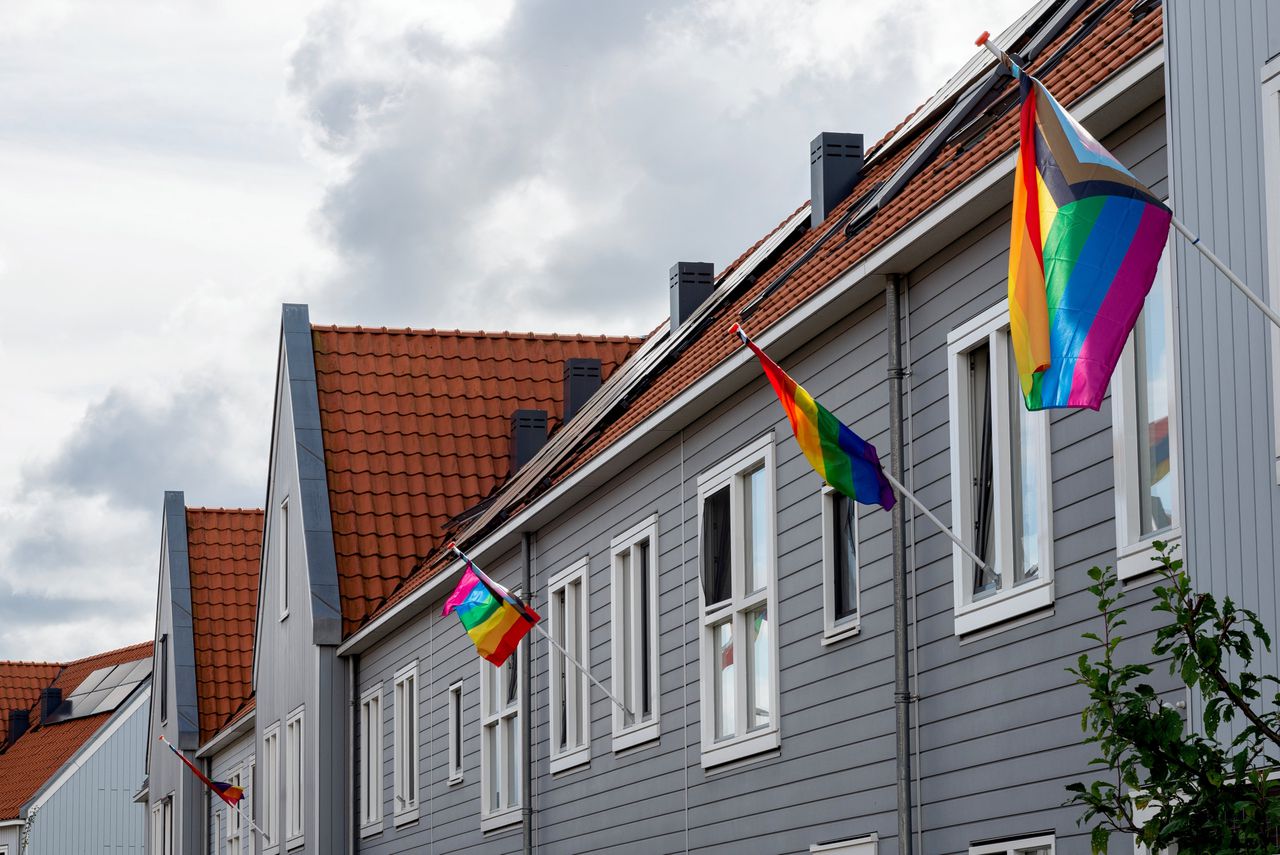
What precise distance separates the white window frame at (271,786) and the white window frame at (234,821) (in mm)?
3233

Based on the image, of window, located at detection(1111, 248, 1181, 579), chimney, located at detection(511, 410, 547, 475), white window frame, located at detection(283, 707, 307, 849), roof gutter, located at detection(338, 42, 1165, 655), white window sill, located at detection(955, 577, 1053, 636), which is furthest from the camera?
white window frame, located at detection(283, 707, 307, 849)

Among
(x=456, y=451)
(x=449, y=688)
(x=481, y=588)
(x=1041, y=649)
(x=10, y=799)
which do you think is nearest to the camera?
(x=1041, y=649)

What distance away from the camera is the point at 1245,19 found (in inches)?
351

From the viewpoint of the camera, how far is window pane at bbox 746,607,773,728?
14.8 m

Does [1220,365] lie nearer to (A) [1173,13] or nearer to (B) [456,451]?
(A) [1173,13]

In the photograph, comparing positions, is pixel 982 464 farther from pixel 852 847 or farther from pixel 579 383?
pixel 579 383

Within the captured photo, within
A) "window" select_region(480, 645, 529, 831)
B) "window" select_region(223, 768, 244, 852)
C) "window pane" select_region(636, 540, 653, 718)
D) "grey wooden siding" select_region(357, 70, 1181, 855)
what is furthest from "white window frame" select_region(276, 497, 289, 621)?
"window pane" select_region(636, 540, 653, 718)

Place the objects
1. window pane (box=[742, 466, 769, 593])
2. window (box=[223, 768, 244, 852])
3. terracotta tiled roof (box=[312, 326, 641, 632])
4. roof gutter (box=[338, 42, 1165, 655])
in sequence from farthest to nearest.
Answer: window (box=[223, 768, 244, 852]) → terracotta tiled roof (box=[312, 326, 641, 632]) → window pane (box=[742, 466, 769, 593]) → roof gutter (box=[338, 42, 1165, 655])

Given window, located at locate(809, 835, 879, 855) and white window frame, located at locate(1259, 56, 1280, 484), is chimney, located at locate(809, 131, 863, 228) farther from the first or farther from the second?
white window frame, located at locate(1259, 56, 1280, 484)

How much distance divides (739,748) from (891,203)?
4144 mm

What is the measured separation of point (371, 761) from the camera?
90.7 ft

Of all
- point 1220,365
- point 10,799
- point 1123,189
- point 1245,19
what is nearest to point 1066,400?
point 1123,189

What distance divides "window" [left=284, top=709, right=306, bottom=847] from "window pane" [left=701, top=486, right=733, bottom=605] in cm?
1542

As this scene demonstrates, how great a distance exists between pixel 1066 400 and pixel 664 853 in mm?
10197
